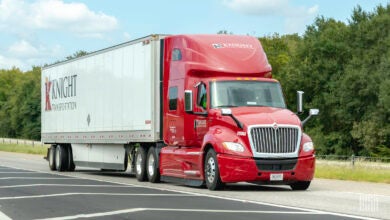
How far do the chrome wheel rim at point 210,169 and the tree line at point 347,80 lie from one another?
45.6 m

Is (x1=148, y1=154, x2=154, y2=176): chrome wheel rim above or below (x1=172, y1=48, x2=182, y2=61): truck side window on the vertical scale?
below

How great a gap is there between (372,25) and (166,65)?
51912 millimetres

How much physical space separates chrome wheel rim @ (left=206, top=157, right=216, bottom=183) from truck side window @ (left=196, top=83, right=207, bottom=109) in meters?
1.51

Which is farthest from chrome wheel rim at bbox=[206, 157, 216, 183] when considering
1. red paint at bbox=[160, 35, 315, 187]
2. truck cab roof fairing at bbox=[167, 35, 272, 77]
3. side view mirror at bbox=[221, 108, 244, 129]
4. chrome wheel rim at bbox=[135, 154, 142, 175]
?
chrome wheel rim at bbox=[135, 154, 142, 175]

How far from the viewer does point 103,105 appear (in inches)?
1095

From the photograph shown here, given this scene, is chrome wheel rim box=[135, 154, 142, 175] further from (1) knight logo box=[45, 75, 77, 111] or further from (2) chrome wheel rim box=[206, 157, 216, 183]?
(1) knight logo box=[45, 75, 77, 111]

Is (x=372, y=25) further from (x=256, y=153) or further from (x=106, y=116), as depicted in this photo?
(x=256, y=153)

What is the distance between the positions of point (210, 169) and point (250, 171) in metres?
1.28

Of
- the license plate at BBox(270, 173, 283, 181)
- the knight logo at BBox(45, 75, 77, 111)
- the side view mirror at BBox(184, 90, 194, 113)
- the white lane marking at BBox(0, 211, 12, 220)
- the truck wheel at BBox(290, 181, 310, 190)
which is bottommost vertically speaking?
the white lane marking at BBox(0, 211, 12, 220)

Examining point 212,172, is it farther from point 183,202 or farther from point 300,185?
point 183,202

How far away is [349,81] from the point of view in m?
70.0

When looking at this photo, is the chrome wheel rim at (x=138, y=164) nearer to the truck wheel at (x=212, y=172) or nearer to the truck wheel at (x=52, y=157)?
the truck wheel at (x=212, y=172)

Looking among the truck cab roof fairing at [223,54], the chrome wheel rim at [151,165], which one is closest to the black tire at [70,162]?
the chrome wheel rim at [151,165]

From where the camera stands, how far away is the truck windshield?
2003cm
